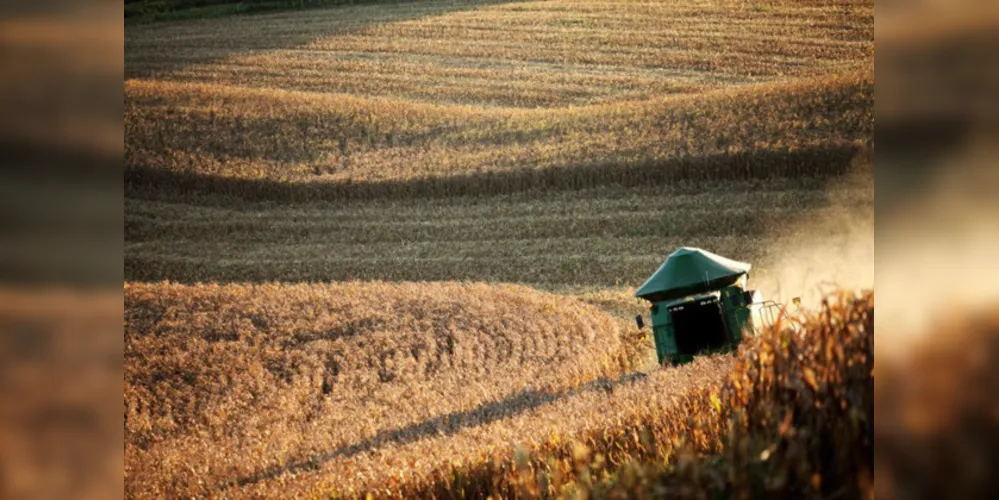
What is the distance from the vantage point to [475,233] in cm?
2030

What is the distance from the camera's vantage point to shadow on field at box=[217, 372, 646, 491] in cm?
769

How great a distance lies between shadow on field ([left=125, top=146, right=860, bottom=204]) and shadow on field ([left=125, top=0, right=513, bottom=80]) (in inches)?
330

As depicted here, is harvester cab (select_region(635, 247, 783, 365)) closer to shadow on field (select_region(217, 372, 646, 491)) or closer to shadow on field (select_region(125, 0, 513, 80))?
shadow on field (select_region(217, 372, 646, 491))

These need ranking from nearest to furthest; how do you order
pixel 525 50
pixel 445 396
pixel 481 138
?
1. pixel 445 396
2. pixel 481 138
3. pixel 525 50

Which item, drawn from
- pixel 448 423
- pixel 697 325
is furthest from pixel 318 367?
pixel 697 325

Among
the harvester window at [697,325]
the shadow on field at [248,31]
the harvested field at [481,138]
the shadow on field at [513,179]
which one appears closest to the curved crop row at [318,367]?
the harvester window at [697,325]

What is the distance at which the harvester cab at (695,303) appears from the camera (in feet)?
35.8

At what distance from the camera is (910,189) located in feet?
4.19

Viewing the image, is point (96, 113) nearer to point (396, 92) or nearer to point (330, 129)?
point (330, 129)

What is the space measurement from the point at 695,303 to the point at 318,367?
4.79m

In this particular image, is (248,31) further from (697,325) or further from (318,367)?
(697,325)

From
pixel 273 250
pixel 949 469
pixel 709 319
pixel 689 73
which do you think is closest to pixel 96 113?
pixel 949 469

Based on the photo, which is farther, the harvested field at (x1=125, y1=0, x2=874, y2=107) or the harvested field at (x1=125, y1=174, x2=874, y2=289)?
the harvested field at (x1=125, y1=0, x2=874, y2=107)

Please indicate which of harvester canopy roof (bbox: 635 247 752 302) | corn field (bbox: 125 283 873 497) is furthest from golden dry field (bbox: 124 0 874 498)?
harvester canopy roof (bbox: 635 247 752 302)
